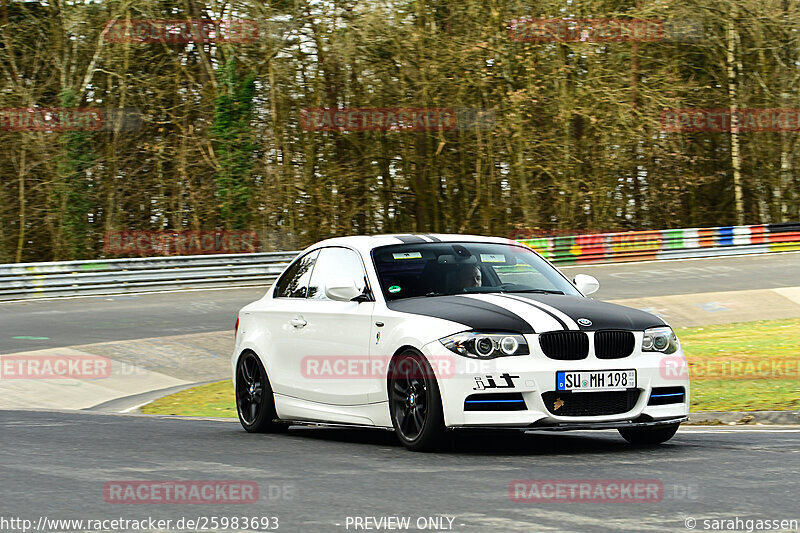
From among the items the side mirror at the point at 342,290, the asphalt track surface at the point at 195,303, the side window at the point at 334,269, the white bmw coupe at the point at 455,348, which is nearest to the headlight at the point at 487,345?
the white bmw coupe at the point at 455,348

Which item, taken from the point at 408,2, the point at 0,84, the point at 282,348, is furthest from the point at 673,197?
the point at 282,348

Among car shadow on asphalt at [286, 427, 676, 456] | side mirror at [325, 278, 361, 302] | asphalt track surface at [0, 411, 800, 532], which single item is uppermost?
side mirror at [325, 278, 361, 302]

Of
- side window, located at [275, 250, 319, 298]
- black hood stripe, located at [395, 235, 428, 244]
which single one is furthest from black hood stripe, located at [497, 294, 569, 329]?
side window, located at [275, 250, 319, 298]

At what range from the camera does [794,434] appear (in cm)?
919

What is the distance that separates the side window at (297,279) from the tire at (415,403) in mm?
1956

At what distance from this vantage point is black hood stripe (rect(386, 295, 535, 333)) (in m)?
8.09

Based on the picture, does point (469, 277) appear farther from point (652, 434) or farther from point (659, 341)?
point (652, 434)

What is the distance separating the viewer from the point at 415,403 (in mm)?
8383

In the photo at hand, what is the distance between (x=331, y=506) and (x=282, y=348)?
418cm

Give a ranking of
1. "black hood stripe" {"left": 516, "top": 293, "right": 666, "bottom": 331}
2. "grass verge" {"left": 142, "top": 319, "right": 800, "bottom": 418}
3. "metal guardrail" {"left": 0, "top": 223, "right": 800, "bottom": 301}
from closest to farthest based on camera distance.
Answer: "black hood stripe" {"left": 516, "top": 293, "right": 666, "bottom": 331}, "grass verge" {"left": 142, "top": 319, "right": 800, "bottom": 418}, "metal guardrail" {"left": 0, "top": 223, "right": 800, "bottom": 301}

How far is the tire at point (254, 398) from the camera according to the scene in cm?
1053

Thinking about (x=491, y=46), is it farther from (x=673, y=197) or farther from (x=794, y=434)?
(x=794, y=434)

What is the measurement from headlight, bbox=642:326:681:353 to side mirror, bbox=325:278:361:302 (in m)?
2.19

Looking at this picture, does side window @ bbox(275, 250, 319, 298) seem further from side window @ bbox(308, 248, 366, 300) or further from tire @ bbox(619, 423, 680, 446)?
tire @ bbox(619, 423, 680, 446)
